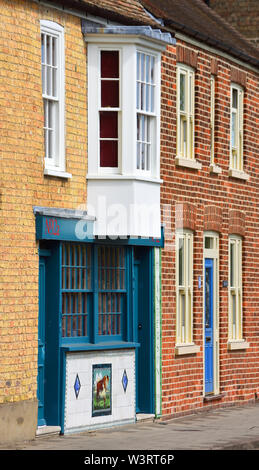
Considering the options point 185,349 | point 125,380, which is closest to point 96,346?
point 125,380

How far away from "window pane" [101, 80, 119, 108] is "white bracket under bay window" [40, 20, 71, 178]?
1240mm

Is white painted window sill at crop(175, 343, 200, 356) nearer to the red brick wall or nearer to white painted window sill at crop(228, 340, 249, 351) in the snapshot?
the red brick wall

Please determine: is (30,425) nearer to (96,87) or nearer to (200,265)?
(96,87)

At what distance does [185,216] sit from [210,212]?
1354 millimetres

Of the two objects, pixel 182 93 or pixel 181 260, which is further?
pixel 182 93

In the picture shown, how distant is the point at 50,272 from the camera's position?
1831cm

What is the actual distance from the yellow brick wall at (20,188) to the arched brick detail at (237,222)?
23.0 feet

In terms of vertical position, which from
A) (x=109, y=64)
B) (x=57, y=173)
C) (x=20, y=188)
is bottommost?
(x=20, y=188)

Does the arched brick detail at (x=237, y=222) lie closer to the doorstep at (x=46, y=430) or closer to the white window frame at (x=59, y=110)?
the white window frame at (x=59, y=110)

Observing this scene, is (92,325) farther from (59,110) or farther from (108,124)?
(59,110)

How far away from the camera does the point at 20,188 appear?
17.2 meters

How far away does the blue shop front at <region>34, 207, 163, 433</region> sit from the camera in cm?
1825

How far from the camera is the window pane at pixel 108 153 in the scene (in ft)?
64.3

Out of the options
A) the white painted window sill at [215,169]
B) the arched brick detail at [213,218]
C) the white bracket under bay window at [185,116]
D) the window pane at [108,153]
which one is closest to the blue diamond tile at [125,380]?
the window pane at [108,153]
